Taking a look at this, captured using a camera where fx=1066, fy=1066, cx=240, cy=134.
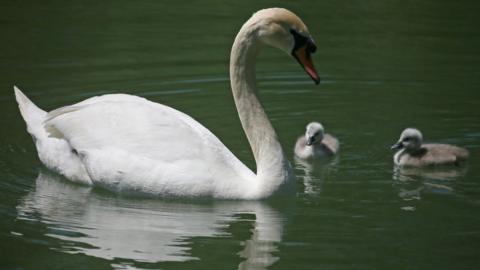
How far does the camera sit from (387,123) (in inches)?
487

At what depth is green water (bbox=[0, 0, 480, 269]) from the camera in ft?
28.3

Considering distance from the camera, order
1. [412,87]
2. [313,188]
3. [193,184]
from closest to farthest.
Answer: [193,184]
[313,188]
[412,87]

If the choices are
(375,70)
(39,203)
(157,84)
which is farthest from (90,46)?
(39,203)

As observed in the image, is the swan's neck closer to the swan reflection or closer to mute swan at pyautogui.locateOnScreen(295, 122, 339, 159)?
the swan reflection

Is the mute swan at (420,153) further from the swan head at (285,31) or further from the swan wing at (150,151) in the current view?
→ the swan wing at (150,151)

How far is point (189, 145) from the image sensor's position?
9883mm

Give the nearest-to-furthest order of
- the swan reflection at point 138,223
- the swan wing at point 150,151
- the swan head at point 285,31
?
the swan reflection at point 138,223 < the swan head at point 285,31 < the swan wing at point 150,151

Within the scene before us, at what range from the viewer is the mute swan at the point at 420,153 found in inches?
429

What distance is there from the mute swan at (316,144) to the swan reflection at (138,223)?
1690 mm

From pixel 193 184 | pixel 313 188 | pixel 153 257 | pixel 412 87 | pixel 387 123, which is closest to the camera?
pixel 153 257

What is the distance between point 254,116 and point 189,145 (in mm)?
683

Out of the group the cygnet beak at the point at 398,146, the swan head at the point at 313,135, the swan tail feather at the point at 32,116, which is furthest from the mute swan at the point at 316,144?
the swan tail feather at the point at 32,116

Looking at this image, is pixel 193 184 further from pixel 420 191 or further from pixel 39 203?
pixel 420 191

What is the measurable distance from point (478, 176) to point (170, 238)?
11.5 feet
